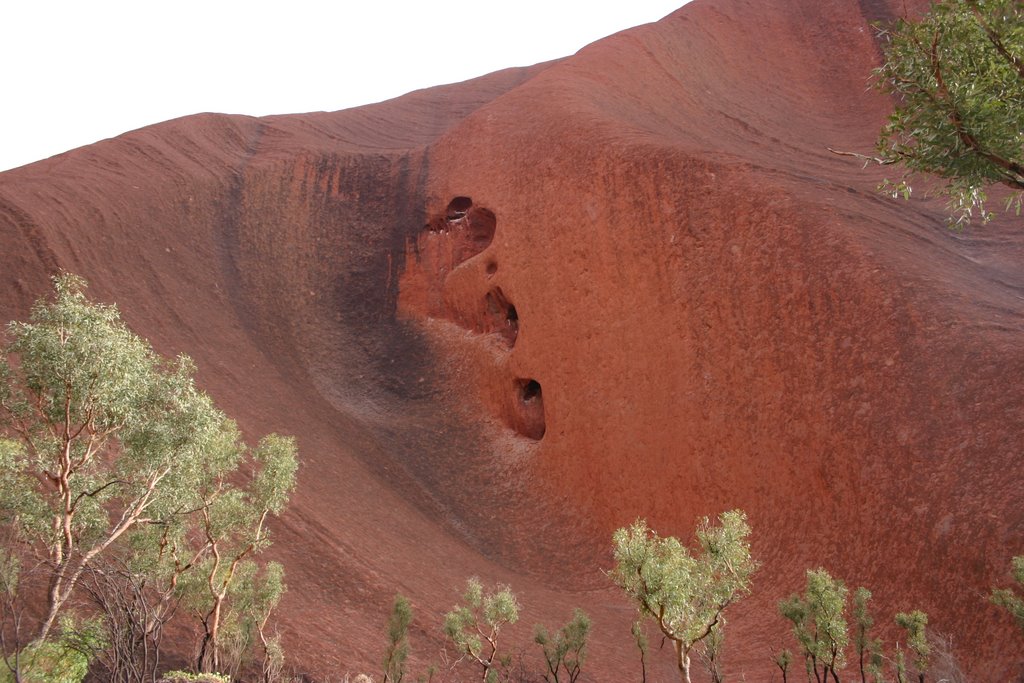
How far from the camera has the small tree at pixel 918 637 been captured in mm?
10047

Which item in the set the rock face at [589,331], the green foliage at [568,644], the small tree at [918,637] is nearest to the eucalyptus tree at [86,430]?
the rock face at [589,331]

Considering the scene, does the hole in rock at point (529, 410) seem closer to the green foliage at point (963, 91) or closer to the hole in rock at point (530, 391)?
the hole in rock at point (530, 391)

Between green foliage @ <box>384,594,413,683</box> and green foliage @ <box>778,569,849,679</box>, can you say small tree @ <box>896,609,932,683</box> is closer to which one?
green foliage @ <box>778,569,849,679</box>

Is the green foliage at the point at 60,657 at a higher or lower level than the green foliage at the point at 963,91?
lower

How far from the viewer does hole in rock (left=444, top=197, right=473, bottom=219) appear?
27.3 metres

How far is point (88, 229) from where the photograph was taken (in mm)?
20859

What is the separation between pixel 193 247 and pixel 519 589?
49.4 ft

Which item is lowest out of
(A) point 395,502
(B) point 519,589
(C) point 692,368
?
(B) point 519,589

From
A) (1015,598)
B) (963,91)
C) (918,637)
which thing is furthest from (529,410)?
(963,91)

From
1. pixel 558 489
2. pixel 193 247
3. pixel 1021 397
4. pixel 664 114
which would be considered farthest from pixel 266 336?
Answer: pixel 1021 397

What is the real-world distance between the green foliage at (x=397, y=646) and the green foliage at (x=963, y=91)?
29.7 ft

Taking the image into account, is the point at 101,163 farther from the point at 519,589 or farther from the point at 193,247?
the point at 519,589

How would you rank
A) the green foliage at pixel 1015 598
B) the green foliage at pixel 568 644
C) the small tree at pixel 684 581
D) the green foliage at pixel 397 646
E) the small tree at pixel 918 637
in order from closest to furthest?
the small tree at pixel 684 581, the green foliage at pixel 1015 598, the small tree at pixel 918 637, the green foliage at pixel 397 646, the green foliage at pixel 568 644

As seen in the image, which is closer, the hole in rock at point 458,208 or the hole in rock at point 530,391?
the hole in rock at point 530,391
